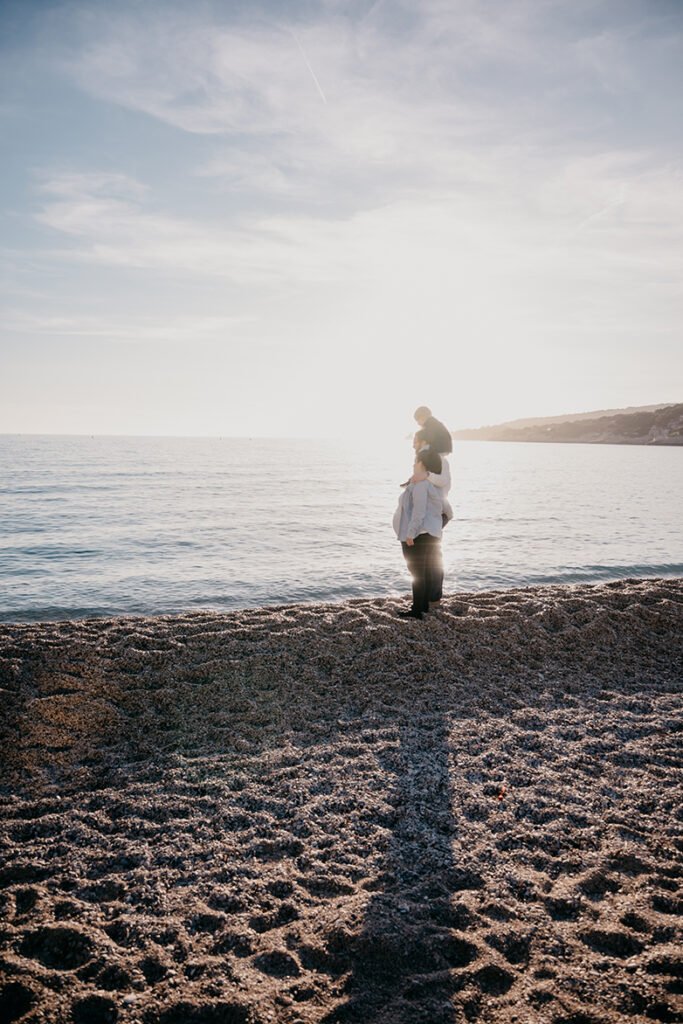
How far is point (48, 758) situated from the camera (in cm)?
516

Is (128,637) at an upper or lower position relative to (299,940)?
upper

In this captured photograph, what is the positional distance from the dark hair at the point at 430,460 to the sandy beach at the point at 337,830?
94.4 inches

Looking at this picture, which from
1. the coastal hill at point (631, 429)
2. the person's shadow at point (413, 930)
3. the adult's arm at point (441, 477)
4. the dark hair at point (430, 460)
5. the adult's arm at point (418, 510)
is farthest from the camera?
the coastal hill at point (631, 429)

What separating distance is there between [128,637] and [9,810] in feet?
11.4

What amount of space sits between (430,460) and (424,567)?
1676 millimetres

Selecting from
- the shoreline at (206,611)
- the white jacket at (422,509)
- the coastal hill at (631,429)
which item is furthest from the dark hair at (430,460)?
the coastal hill at (631,429)

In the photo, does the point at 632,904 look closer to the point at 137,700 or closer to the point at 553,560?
the point at 137,700

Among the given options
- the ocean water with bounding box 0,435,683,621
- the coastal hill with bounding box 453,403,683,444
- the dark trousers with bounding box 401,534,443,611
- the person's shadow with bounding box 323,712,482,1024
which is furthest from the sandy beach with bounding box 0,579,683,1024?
the coastal hill with bounding box 453,403,683,444

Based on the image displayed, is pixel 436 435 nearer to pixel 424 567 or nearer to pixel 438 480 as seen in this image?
pixel 438 480

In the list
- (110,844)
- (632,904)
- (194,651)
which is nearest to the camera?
(632,904)

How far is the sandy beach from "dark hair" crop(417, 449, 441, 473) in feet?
7.87

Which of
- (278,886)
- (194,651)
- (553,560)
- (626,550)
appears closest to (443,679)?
(194,651)

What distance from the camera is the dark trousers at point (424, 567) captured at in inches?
325

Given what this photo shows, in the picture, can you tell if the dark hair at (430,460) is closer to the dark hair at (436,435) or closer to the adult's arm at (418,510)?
the dark hair at (436,435)
